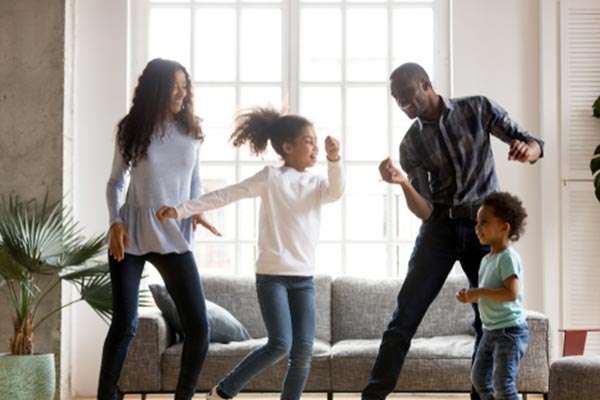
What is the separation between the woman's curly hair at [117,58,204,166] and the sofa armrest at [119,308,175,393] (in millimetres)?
1155

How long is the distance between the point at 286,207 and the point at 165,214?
18.5 inches

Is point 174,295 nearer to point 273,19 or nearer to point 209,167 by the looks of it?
point 209,167

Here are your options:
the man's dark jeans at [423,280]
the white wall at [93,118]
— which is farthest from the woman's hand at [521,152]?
the white wall at [93,118]

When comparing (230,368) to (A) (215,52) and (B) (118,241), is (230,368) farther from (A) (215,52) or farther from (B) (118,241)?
(A) (215,52)

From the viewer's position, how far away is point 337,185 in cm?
346

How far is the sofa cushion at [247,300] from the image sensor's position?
15.7 ft

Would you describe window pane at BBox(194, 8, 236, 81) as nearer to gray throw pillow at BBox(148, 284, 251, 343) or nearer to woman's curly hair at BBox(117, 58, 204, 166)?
gray throw pillow at BBox(148, 284, 251, 343)

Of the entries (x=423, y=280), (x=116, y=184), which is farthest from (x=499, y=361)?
(x=116, y=184)

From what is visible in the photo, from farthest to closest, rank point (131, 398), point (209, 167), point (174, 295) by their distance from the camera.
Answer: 1. point (209, 167)
2. point (131, 398)
3. point (174, 295)

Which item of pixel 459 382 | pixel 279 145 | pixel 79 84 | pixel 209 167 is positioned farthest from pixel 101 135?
pixel 459 382

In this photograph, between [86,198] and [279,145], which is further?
[86,198]

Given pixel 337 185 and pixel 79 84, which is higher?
pixel 79 84

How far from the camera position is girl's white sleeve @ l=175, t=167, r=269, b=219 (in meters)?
3.34

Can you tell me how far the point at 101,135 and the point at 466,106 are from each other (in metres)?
2.58
